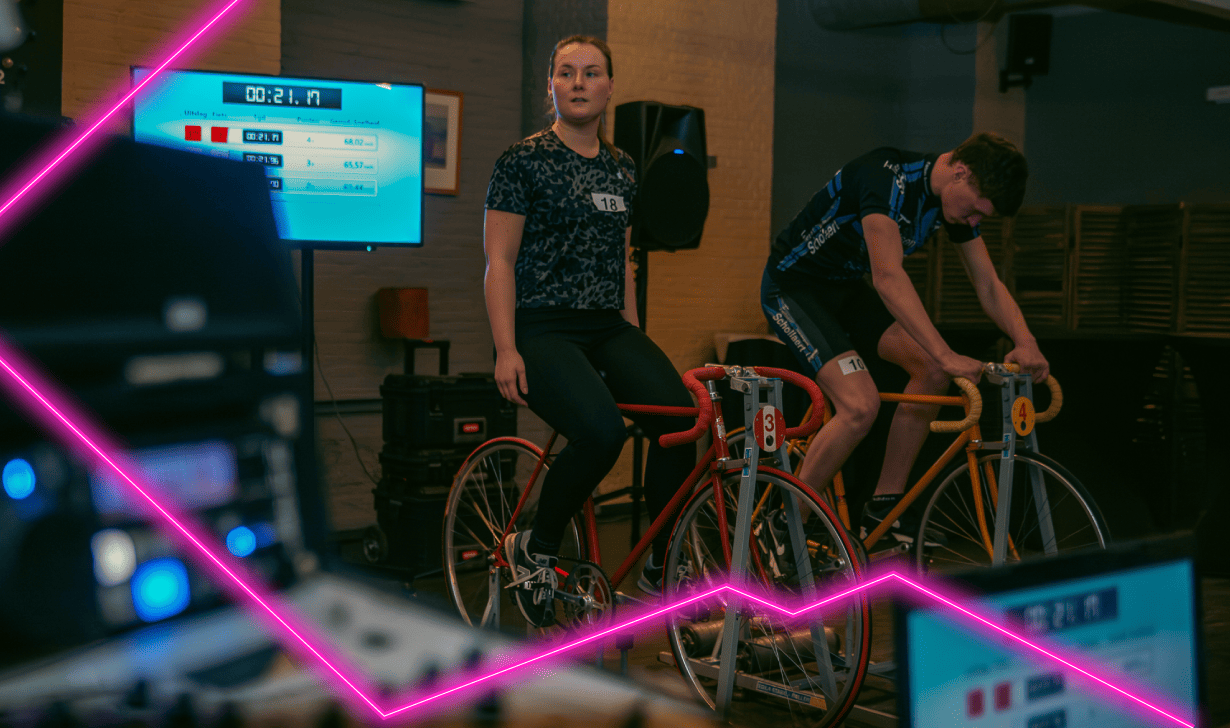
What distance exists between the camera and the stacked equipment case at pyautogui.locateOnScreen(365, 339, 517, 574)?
3.70 meters

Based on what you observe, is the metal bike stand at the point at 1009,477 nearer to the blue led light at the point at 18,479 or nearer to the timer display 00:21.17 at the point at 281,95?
the timer display 00:21.17 at the point at 281,95

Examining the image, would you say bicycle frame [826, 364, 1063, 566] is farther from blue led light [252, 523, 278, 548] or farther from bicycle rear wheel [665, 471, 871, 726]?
blue led light [252, 523, 278, 548]

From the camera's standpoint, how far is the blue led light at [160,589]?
360 millimetres

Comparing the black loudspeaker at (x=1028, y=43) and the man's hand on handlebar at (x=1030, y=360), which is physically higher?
the black loudspeaker at (x=1028, y=43)

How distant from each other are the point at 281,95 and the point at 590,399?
5.59 feet

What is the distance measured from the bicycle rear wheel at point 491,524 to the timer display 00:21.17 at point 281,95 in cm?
130

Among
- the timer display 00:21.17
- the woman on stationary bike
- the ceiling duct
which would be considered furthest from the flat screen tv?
the ceiling duct

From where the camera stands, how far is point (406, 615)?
1.23ft

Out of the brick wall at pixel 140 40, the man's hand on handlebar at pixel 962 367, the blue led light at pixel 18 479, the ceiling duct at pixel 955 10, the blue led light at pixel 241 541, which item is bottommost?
the man's hand on handlebar at pixel 962 367

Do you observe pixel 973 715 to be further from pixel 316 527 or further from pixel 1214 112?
pixel 1214 112

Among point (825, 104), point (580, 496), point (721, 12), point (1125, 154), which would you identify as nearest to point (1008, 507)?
point (580, 496)

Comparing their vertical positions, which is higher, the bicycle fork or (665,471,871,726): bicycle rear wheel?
the bicycle fork

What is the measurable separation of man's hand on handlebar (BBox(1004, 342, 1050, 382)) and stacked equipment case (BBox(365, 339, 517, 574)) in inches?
72.4

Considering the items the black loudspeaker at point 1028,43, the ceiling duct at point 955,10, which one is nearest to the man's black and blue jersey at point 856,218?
the ceiling duct at point 955,10
